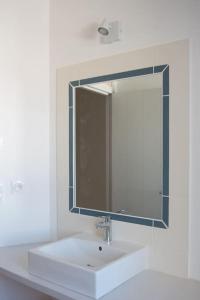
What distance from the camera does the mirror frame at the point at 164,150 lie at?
175 cm

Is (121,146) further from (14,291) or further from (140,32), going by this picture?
(14,291)

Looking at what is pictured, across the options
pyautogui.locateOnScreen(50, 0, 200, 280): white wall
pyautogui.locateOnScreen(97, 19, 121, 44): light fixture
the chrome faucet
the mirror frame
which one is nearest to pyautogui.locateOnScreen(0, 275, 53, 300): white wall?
the mirror frame

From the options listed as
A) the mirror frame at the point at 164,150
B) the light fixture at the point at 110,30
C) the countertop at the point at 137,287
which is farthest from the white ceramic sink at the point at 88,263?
the light fixture at the point at 110,30

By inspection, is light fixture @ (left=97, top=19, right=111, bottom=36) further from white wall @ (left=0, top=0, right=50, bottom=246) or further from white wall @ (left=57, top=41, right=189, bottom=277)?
white wall @ (left=0, top=0, right=50, bottom=246)

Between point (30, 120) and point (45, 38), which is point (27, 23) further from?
point (30, 120)

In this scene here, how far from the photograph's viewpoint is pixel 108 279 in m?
1.50

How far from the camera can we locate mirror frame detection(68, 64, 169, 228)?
175cm

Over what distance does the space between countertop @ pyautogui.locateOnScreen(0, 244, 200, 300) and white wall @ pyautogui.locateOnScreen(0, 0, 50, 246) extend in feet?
1.35

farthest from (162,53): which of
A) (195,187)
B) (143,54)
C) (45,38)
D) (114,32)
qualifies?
(45,38)

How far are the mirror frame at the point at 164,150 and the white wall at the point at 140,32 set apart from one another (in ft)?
0.48

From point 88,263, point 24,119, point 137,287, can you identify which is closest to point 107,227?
point 88,263

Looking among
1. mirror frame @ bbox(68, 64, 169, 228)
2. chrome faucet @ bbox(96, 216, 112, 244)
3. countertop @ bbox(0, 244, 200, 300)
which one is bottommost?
countertop @ bbox(0, 244, 200, 300)

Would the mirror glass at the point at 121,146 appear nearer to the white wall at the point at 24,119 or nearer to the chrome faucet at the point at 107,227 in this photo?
the chrome faucet at the point at 107,227

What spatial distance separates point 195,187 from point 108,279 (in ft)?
2.17
